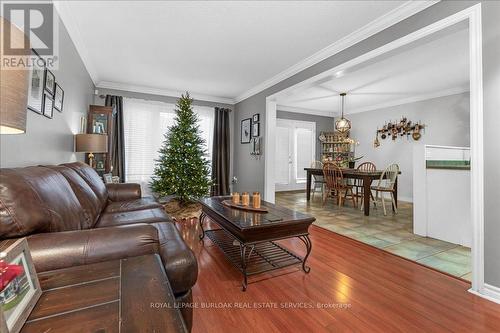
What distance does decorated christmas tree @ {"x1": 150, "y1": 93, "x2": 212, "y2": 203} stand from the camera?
429cm

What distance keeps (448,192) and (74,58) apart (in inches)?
192

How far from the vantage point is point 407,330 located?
1417 millimetres

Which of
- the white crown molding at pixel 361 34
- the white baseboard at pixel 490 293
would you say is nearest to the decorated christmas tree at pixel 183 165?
the white crown molding at pixel 361 34

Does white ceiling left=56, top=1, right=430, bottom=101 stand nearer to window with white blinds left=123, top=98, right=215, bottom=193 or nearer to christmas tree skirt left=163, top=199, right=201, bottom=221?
window with white blinds left=123, top=98, right=215, bottom=193

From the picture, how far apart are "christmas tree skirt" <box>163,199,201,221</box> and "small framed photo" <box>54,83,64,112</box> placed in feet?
7.24

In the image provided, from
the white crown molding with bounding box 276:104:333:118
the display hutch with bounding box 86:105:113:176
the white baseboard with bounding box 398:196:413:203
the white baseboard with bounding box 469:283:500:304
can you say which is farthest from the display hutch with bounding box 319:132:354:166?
the display hutch with bounding box 86:105:113:176

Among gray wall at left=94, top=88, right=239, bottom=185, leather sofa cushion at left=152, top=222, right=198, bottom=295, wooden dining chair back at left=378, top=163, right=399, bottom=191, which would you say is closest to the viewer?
leather sofa cushion at left=152, top=222, right=198, bottom=295

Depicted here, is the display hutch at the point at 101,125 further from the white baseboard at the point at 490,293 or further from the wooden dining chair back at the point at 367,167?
the wooden dining chair back at the point at 367,167

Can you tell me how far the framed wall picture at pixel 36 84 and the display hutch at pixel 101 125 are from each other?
191cm

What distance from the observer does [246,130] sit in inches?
208

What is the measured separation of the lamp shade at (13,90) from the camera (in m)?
0.61

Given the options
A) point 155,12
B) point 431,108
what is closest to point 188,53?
point 155,12
